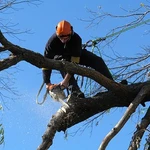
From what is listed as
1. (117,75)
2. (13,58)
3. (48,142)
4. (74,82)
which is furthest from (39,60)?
(117,75)

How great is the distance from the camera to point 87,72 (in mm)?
4594

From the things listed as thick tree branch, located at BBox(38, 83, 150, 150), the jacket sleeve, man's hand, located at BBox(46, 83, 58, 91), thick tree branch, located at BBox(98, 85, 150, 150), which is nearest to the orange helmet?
the jacket sleeve

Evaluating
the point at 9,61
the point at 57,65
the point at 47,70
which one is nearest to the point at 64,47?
the point at 47,70

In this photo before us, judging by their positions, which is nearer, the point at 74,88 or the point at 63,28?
the point at 63,28

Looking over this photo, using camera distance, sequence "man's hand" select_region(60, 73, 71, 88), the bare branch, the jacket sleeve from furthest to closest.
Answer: the jacket sleeve < "man's hand" select_region(60, 73, 71, 88) < the bare branch

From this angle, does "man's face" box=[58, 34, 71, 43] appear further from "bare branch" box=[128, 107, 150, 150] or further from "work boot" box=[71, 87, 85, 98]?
"bare branch" box=[128, 107, 150, 150]

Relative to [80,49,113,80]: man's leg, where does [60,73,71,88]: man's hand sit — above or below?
below

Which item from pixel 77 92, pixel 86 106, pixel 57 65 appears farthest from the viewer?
pixel 77 92

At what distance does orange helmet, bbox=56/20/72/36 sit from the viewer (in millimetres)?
5203

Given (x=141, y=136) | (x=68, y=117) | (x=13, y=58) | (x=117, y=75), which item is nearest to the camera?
(x=13, y=58)

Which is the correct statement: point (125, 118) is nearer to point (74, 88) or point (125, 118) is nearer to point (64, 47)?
point (74, 88)

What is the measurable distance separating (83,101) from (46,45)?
2.91ft

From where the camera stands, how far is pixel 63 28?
5.22 metres

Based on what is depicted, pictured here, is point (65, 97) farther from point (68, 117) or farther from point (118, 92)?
point (118, 92)
